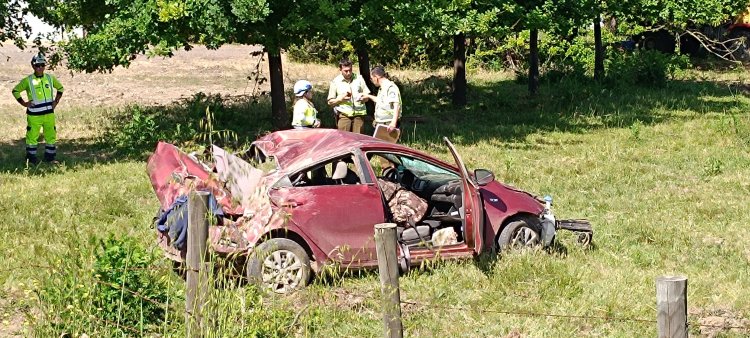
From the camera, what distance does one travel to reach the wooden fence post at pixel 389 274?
585cm

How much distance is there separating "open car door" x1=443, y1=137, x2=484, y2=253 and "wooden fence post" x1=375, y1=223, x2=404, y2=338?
283 cm

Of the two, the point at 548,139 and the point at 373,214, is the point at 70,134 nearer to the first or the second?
the point at 548,139

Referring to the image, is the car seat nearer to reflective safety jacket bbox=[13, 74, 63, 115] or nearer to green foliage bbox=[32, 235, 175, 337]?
green foliage bbox=[32, 235, 175, 337]

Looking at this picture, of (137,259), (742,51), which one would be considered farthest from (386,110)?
(742,51)

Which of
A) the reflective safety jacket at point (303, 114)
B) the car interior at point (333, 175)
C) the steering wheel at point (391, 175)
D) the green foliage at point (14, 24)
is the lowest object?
the steering wheel at point (391, 175)

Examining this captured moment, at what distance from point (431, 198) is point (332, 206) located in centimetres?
128

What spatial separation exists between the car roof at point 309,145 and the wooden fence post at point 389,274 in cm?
302

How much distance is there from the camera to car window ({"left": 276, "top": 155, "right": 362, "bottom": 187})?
8.83 meters

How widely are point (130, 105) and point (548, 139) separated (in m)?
9.68

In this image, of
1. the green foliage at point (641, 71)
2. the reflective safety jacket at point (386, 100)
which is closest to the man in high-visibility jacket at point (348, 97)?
the reflective safety jacket at point (386, 100)

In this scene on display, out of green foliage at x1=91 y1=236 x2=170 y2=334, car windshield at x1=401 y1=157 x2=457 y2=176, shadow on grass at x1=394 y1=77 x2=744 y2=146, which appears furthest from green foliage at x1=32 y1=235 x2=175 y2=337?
shadow on grass at x1=394 y1=77 x2=744 y2=146

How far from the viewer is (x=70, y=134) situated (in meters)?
19.2

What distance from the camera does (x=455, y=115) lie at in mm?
21984

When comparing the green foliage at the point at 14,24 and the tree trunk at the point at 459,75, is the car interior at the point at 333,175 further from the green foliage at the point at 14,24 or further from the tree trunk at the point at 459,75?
the tree trunk at the point at 459,75
